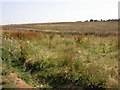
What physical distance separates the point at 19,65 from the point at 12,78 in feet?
11.6

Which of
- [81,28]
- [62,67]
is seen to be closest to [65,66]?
[62,67]

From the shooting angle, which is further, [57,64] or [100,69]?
[57,64]

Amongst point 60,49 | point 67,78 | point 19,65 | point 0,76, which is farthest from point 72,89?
point 60,49

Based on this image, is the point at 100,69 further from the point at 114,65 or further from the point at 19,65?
the point at 19,65

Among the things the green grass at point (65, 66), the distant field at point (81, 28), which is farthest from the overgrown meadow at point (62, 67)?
the distant field at point (81, 28)

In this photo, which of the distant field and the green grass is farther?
the distant field

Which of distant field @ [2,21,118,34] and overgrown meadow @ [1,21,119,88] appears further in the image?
distant field @ [2,21,118,34]

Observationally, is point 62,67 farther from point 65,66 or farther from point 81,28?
point 81,28

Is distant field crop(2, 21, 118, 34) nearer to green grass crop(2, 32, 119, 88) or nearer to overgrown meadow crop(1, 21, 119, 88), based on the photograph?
green grass crop(2, 32, 119, 88)

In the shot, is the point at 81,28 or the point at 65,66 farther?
the point at 81,28

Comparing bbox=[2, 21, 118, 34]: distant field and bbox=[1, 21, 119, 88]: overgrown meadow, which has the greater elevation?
bbox=[1, 21, 119, 88]: overgrown meadow

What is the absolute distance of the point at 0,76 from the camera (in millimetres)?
→ 12023

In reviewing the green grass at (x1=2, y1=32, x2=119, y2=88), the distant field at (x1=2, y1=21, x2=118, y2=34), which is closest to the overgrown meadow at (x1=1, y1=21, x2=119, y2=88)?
the green grass at (x1=2, y1=32, x2=119, y2=88)

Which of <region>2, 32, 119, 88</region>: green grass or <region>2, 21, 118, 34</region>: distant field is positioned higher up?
<region>2, 32, 119, 88</region>: green grass
